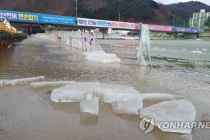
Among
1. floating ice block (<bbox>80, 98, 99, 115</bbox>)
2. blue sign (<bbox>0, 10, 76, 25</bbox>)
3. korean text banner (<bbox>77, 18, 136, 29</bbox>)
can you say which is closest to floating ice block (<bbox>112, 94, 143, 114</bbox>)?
floating ice block (<bbox>80, 98, 99, 115</bbox>)

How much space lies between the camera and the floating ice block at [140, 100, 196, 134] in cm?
292

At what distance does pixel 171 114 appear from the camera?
3100 mm

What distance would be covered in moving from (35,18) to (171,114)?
48609 mm

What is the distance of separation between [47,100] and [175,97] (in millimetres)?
2764

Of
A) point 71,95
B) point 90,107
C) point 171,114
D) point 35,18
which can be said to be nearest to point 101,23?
point 35,18

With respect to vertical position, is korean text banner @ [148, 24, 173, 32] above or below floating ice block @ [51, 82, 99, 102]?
above

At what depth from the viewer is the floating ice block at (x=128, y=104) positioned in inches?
135

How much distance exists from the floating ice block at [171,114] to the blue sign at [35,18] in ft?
146

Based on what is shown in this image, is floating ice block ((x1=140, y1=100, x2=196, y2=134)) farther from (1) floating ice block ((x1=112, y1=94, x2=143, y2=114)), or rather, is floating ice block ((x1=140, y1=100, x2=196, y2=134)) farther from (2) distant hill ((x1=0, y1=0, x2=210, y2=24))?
(2) distant hill ((x1=0, y1=0, x2=210, y2=24))

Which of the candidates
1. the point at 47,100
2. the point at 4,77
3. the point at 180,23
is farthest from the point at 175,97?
the point at 180,23

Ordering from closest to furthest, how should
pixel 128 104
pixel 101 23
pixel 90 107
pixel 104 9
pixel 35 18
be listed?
pixel 90 107 < pixel 128 104 < pixel 35 18 < pixel 101 23 < pixel 104 9

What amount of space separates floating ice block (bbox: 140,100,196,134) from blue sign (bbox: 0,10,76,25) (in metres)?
44.6

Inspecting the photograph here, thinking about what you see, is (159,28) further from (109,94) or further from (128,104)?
(128,104)

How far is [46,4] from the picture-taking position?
173 metres
